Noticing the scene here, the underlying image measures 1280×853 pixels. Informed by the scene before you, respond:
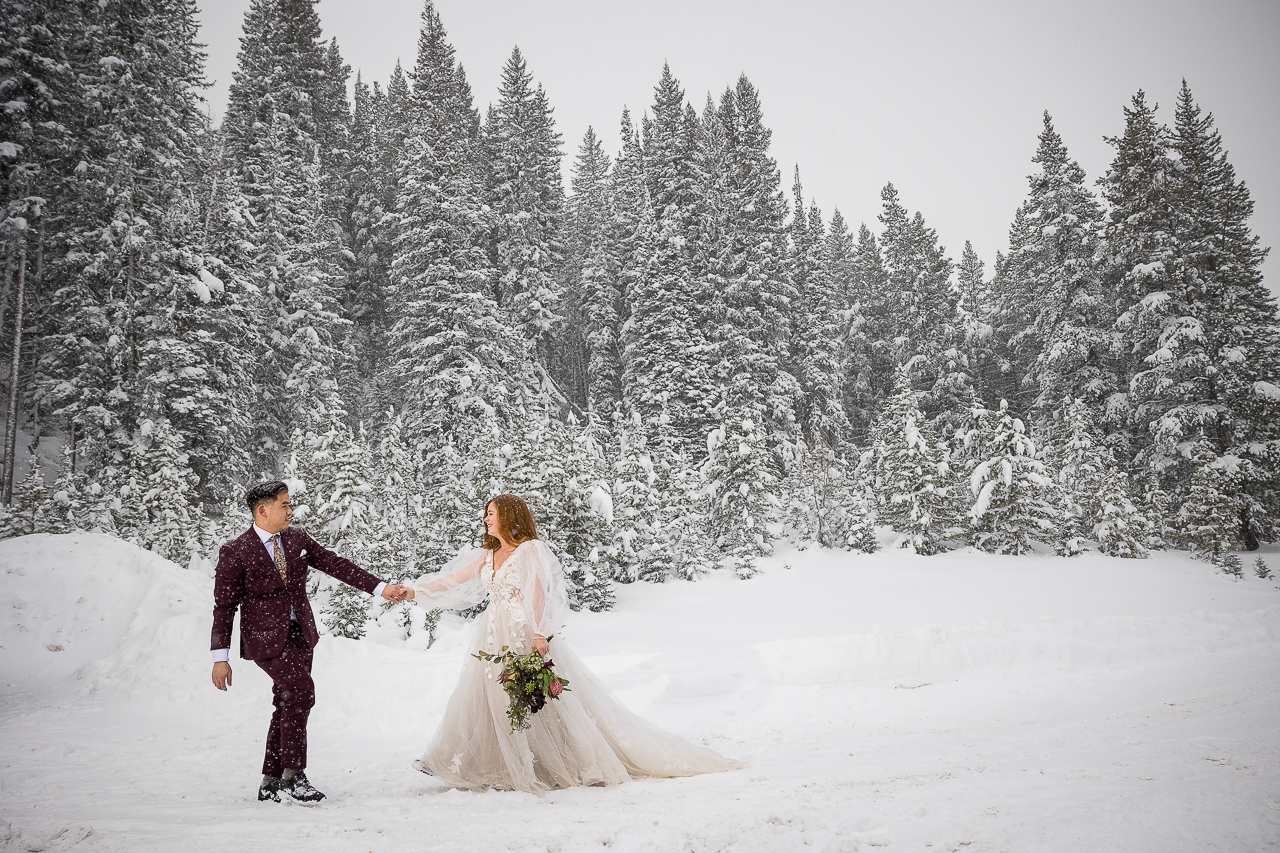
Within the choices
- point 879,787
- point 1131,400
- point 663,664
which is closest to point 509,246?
point 663,664

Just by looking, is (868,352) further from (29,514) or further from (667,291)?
(29,514)

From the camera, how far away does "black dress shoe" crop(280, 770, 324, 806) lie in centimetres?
387

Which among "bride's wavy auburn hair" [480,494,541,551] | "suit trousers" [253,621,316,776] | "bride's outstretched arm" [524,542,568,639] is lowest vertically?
"suit trousers" [253,621,316,776]

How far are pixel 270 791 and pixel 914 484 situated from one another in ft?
61.8

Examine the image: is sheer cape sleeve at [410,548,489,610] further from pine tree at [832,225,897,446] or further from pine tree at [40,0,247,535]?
pine tree at [832,225,897,446]

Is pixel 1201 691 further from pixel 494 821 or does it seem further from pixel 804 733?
pixel 494 821

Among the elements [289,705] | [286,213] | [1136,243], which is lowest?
[289,705]

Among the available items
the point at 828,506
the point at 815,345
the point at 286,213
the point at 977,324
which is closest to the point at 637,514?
the point at 828,506

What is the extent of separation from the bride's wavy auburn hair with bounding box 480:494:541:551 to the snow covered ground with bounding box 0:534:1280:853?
5.78ft

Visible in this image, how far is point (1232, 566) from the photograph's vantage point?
50.7ft

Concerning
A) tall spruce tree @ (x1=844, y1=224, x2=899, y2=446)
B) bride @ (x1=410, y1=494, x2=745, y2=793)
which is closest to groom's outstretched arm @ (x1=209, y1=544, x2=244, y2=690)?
bride @ (x1=410, y1=494, x2=745, y2=793)

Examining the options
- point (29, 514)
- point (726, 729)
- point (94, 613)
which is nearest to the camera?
point (726, 729)

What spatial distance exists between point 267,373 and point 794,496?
20.9 m

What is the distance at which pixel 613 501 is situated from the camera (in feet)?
53.8
